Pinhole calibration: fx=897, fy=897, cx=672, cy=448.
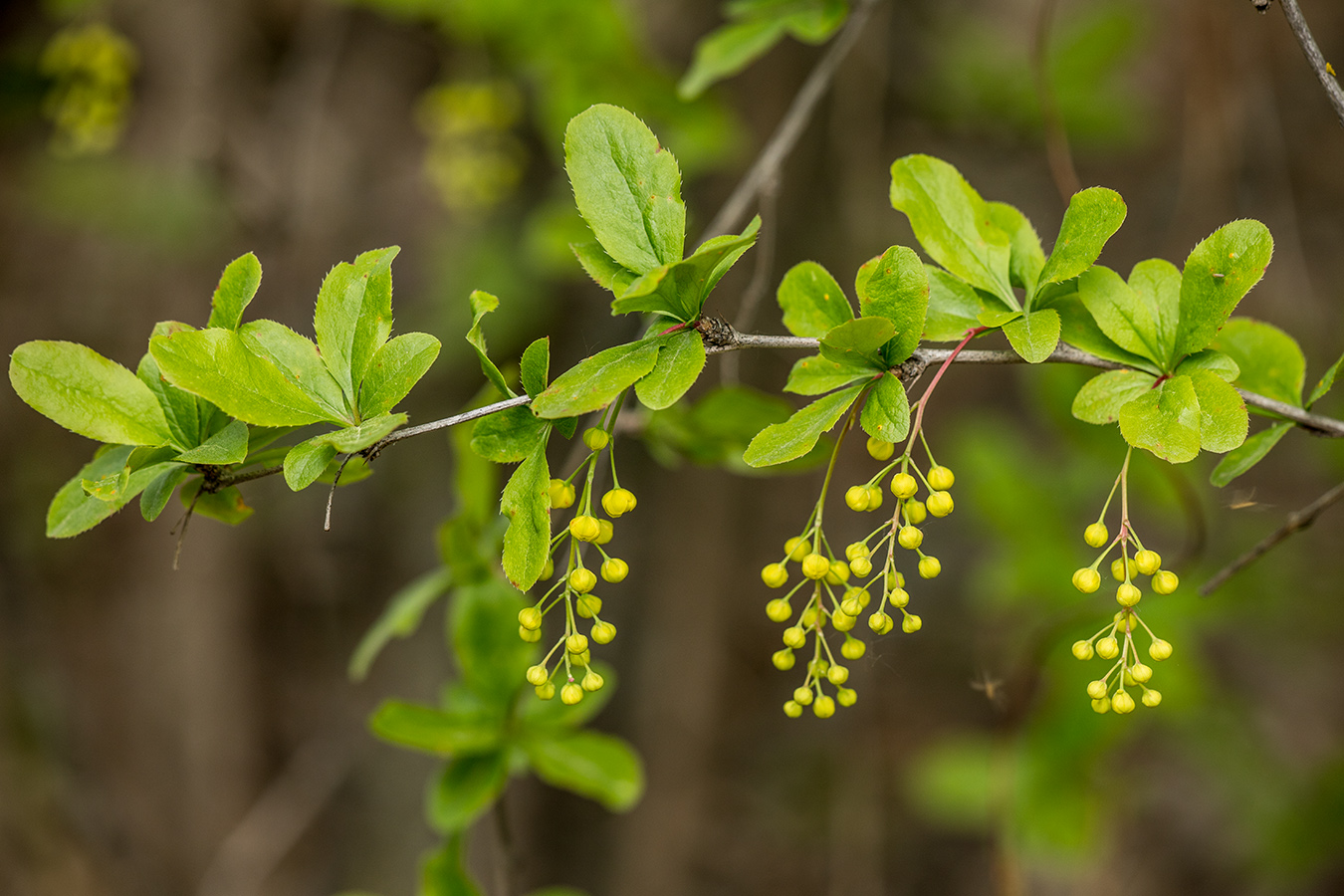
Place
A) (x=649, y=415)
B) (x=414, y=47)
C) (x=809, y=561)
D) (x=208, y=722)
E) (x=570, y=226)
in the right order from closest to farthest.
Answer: (x=809, y=561) → (x=649, y=415) → (x=570, y=226) → (x=208, y=722) → (x=414, y=47)

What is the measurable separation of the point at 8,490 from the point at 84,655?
0.57m

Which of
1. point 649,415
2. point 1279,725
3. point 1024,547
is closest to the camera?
point 649,415

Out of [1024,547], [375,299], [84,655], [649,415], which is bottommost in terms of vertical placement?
[84,655]

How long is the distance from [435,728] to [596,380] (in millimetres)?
657

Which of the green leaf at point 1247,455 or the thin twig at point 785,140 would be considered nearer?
the green leaf at point 1247,455

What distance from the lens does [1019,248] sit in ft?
2.64

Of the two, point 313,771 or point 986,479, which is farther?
point 313,771

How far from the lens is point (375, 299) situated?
748mm

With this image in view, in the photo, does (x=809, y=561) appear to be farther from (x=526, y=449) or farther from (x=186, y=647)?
(x=186, y=647)

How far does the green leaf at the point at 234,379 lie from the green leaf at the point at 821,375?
386 millimetres

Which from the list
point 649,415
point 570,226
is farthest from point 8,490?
point 649,415

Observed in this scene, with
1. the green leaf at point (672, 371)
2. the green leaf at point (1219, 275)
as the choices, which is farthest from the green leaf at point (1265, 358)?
the green leaf at point (672, 371)

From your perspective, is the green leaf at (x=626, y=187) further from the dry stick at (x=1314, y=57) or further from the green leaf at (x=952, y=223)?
the dry stick at (x=1314, y=57)

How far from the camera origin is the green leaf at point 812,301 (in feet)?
2.60
